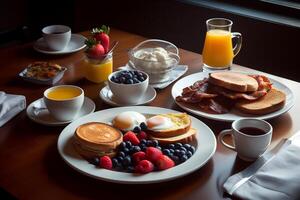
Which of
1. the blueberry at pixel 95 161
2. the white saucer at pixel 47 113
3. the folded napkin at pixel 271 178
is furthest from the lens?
the white saucer at pixel 47 113

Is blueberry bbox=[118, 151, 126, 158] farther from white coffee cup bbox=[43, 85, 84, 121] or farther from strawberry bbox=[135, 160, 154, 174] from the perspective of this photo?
white coffee cup bbox=[43, 85, 84, 121]

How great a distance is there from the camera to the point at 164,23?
2.88 meters

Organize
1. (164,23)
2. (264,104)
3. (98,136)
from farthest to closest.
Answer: (164,23) < (264,104) < (98,136)

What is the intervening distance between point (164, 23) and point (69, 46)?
1025 mm

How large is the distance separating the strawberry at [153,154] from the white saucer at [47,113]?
0.32m

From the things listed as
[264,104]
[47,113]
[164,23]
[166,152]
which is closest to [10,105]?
[47,113]

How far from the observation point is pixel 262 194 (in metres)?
1.05

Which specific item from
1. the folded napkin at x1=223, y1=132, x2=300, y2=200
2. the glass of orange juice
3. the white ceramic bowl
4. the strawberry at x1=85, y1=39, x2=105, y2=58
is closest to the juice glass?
the strawberry at x1=85, y1=39, x2=105, y2=58

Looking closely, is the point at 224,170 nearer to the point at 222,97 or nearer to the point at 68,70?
the point at 222,97

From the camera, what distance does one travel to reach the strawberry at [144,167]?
112 cm

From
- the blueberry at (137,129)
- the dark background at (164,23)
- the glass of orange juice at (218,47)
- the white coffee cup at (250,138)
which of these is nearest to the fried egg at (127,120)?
the blueberry at (137,129)

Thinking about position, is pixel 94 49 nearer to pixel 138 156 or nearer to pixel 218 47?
pixel 218 47

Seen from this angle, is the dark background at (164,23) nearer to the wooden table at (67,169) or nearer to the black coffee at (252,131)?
the wooden table at (67,169)

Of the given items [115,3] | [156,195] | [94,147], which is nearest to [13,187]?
[94,147]
